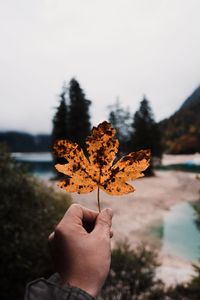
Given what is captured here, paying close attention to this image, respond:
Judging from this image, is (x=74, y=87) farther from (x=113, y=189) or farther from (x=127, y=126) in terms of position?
(x=113, y=189)

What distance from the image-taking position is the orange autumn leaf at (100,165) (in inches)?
44.9

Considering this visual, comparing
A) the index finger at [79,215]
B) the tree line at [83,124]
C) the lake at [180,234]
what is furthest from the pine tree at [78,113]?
the index finger at [79,215]

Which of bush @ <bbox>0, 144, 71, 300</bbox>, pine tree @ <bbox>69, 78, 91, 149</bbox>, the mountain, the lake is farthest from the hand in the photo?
the mountain

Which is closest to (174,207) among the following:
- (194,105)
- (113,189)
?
(113,189)

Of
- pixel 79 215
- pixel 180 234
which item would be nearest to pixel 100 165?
pixel 79 215

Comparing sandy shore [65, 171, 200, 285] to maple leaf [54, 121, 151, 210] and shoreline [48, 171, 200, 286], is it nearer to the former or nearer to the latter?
shoreline [48, 171, 200, 286]

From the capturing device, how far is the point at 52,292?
39.1 inches

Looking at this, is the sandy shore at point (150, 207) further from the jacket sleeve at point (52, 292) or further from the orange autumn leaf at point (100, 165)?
the jacket sleeve at point (52, 292)

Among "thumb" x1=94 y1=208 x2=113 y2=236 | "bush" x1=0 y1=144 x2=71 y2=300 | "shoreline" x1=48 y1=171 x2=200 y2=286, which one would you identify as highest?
"thumb" x1=94 y1=208 x2=113 y2=236

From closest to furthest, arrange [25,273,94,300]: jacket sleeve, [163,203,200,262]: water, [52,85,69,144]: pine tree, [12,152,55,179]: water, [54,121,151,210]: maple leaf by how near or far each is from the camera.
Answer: [25,273,94,300]: jacket sleeve < [54,121,151,210]: maple leaf < [12,152,55,179]: water < [163,203,200,262]: water < [52,85,69,144]: pine tree

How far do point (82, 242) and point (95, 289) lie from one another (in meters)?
0.15

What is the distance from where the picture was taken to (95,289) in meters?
1.05

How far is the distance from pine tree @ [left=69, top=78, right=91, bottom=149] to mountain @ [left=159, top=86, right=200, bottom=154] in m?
25.3

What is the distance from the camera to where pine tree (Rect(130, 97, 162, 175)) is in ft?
114
